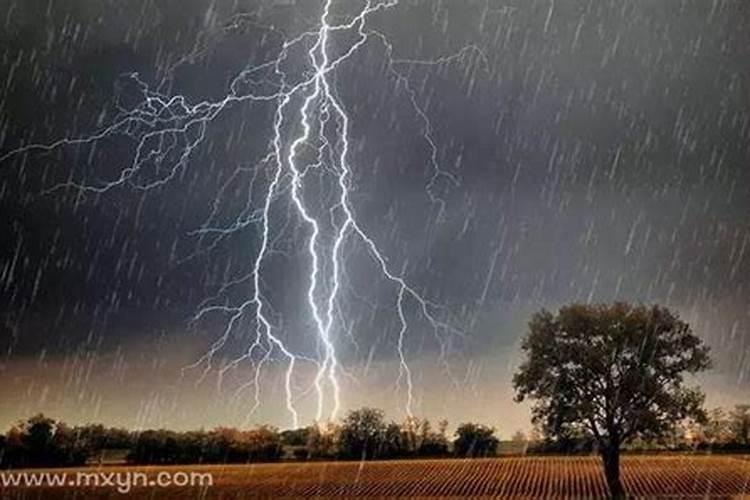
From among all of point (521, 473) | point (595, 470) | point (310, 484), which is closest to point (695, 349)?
point (595, 470)

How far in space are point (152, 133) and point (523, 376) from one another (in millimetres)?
14020

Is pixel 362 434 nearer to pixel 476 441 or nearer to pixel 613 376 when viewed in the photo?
pixel 476 441

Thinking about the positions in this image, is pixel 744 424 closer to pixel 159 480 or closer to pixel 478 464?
pixel 478 464

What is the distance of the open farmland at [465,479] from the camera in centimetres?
2750

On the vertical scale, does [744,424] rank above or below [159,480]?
above

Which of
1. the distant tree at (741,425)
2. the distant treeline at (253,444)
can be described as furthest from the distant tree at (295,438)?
the distant tree at (741,425)

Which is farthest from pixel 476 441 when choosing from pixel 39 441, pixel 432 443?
pixel 39 441

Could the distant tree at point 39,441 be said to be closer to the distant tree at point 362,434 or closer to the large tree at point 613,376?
the distant tree at point 362,434

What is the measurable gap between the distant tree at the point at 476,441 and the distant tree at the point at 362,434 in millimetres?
4188

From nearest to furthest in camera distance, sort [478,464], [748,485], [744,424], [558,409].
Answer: [558,409] → [748,485] → [478,464] → [744,424]

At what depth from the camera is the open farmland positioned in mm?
27500

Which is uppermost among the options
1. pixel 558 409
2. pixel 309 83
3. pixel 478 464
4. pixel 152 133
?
pixel 309 83

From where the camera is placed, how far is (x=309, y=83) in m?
23.4

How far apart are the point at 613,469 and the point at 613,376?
2967 millimetres
